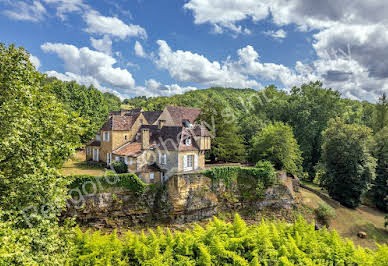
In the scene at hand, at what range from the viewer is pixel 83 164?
3003 cm

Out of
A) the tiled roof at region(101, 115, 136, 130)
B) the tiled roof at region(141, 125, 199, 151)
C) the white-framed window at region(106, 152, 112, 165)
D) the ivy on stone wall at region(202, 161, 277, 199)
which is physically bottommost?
the ivy on stone wall at region(202, 161, 277, 199)

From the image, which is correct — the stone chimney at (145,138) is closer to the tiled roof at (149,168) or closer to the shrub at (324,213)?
the tiled roof at (149,168)

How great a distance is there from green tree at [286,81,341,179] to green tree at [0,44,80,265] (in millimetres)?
38928

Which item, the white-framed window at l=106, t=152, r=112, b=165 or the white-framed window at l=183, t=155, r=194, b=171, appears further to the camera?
the white-framed window at l=106, t=152, r=112, b=165

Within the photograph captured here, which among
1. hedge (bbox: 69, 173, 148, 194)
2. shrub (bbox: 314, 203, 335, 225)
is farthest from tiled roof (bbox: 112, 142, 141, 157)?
shrub (bbox: 314, 203, 335, 225)

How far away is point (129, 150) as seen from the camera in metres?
26.5

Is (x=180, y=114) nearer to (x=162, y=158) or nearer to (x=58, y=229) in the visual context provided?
A: (x=162, y=158)

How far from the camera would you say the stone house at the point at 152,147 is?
24094 millimetres

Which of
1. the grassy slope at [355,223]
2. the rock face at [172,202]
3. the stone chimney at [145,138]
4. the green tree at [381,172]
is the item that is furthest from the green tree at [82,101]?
the green tree at [381,172]

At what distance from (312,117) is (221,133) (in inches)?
864

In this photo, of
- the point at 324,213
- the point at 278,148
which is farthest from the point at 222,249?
the point at 324,213

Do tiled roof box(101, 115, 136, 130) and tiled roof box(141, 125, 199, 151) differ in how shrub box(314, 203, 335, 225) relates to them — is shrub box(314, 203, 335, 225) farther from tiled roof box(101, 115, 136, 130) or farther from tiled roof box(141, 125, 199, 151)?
tiled roof box(101, 115, 136, 130)

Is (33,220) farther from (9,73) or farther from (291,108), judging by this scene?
(291,108)

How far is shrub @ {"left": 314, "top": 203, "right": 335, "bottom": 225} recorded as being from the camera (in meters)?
27.5
